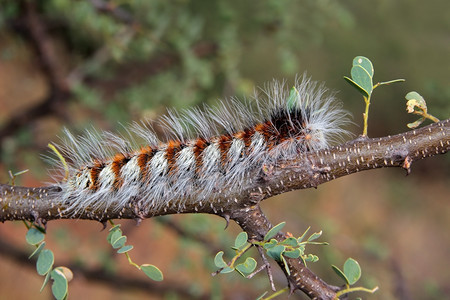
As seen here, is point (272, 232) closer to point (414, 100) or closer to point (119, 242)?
point (119, 242)

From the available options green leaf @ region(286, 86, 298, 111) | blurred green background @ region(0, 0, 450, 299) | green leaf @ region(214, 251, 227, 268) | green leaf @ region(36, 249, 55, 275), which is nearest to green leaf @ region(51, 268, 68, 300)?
green leaf @ region(36, 249, 55, 275)

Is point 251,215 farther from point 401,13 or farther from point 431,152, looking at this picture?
point 401,13

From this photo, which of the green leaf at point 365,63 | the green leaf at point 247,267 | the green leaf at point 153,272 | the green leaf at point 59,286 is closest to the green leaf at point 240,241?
the green leaf at point 247,267

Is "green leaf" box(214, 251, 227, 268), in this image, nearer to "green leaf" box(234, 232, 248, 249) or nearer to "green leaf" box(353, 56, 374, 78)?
"green leaf" box(234, 232, 248, 249)

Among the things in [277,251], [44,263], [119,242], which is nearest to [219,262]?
[277,251]

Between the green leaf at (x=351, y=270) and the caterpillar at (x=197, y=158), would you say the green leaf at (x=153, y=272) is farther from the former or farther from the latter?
the green leaf at (x=351, y=270)

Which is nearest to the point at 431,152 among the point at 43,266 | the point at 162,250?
the point at 43,266
